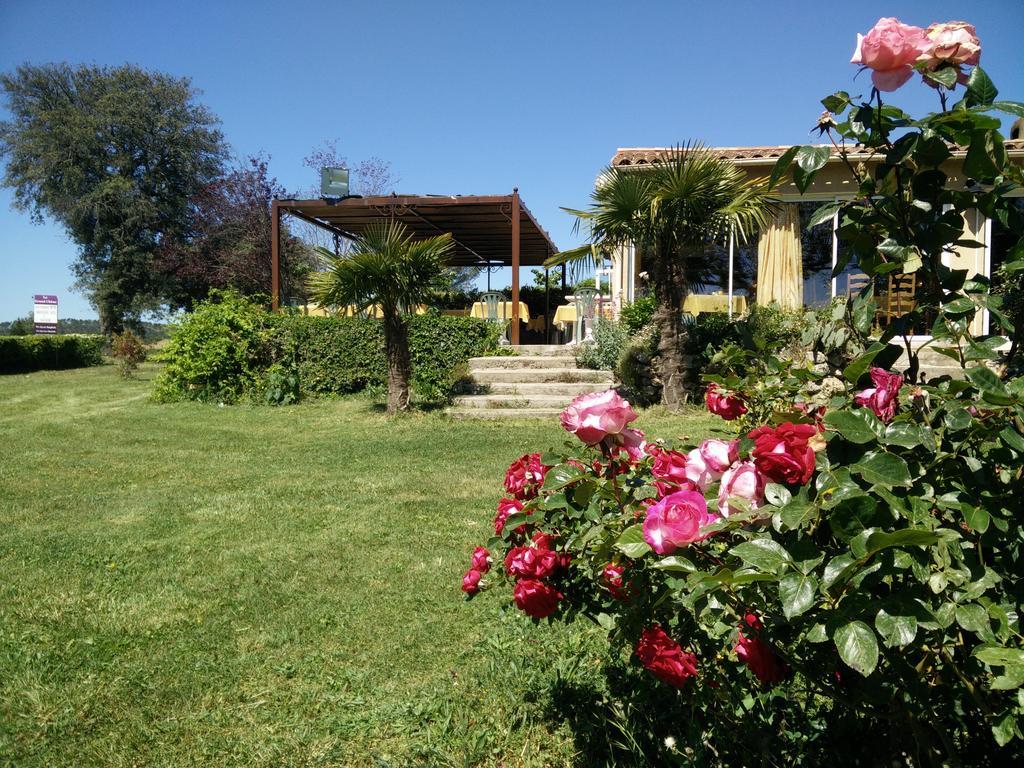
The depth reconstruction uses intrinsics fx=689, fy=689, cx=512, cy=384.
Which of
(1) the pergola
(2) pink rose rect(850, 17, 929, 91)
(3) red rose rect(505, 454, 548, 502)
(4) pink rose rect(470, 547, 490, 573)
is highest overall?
(1) the pergola

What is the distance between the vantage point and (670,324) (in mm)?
9367

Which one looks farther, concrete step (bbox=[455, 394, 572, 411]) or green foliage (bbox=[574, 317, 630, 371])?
green foliage (bbox=[574, 317, 630, 371])

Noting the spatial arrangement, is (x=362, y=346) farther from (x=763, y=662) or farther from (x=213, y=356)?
(x=763, y=662)

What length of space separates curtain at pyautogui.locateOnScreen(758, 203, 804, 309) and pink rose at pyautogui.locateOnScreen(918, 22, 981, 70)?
36.9ft

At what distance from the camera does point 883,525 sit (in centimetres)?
106

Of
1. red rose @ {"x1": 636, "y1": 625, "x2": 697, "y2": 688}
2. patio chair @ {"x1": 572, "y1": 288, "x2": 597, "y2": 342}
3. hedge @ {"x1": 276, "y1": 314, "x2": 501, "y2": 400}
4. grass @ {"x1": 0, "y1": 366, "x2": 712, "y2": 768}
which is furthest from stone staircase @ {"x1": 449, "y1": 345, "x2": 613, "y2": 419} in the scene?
red rose @ {"x1": 636, "y1": 625, "x2": 697, "y2": 688}

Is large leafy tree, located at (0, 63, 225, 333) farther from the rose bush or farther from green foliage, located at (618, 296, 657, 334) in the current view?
the rose bush

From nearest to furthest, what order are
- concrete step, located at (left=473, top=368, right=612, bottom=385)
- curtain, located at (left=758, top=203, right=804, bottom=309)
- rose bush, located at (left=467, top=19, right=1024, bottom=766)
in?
rose bush, located at (left=467, top=19, right=1024, bottom=766) < concrete step, located at (left=473, top=368, right=612, bottom=385) < curtain, located at (left=758, top=203, right=804, bottom=309)

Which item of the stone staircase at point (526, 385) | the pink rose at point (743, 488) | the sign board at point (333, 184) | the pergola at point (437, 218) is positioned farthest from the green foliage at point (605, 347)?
the pink rose at point (743, 488)

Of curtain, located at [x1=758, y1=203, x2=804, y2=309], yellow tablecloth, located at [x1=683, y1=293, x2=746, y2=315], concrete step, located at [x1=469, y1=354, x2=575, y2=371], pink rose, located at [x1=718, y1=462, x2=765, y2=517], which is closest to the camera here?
pink rose, located at [x1=718, y1=462, x2=765, y2=517]

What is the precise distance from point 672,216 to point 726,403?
736 cm

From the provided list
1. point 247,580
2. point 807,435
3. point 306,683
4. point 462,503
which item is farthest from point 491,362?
point 807,435

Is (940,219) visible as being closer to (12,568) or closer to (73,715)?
(73,715)

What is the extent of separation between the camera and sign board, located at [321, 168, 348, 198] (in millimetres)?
14688
